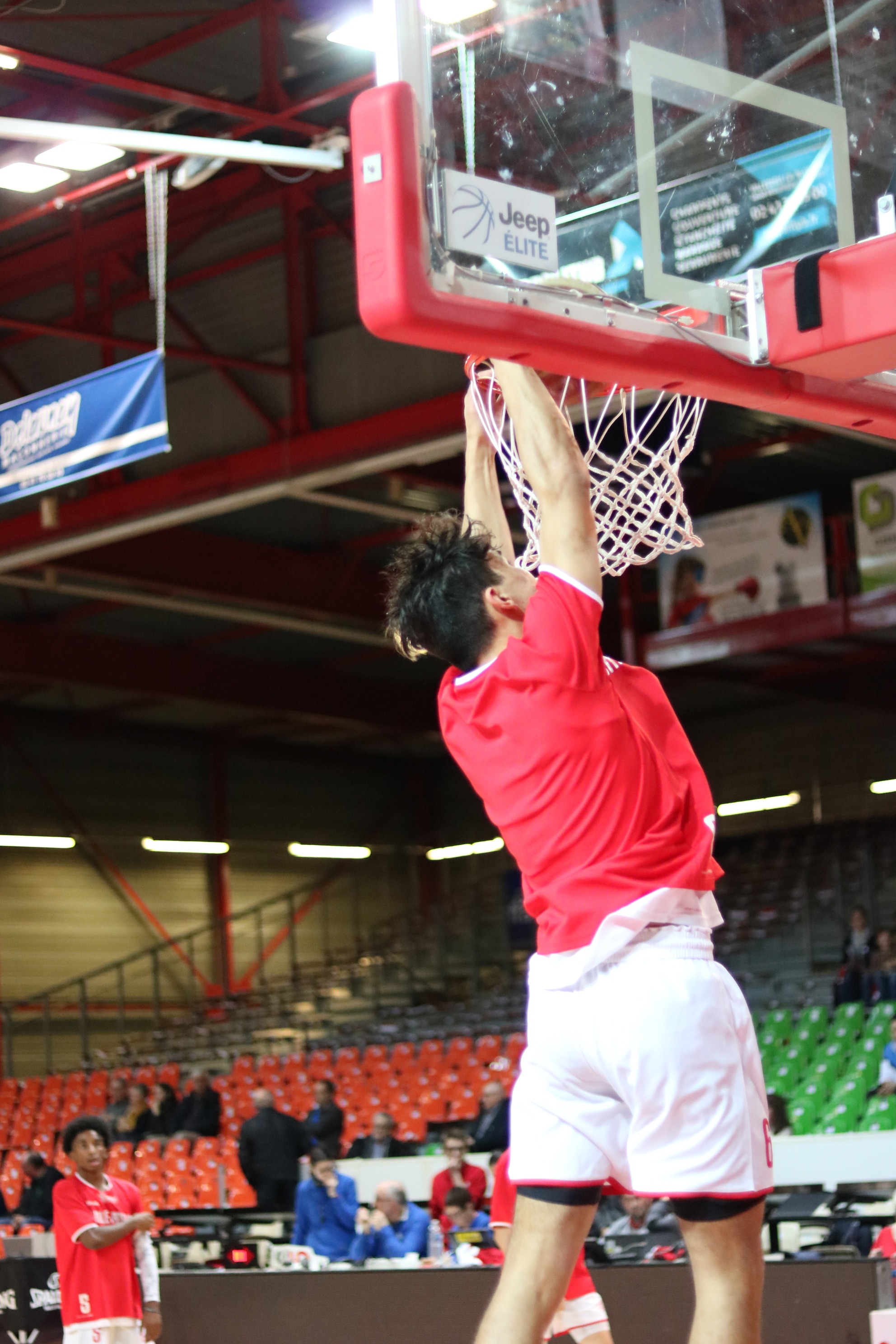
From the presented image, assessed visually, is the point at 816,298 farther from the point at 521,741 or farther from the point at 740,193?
the point at 521,741

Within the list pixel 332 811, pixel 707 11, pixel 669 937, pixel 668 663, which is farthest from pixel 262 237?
pixel 332 811

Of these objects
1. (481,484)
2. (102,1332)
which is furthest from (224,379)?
(481,484)

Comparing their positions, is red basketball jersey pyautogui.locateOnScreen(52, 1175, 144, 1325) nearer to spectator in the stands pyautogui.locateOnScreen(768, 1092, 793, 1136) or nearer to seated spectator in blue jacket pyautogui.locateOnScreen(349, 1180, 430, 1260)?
seated spectator in blue jacket pyautogui.locateOnScreen(349, 1180, 430, 1260)

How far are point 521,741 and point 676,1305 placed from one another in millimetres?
5368

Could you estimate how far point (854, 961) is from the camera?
18922 mm

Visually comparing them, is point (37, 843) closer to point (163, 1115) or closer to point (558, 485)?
point (163, 1115)

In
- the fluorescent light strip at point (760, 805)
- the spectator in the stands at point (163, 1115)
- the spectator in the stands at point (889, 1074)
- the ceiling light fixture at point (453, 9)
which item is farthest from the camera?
the fluorescent light strip at point (760, 805)

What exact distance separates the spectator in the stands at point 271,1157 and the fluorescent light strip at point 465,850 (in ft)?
55.9

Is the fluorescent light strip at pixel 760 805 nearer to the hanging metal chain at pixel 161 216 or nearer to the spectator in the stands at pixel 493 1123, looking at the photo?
the spectator in the stands at pixel 493 1123

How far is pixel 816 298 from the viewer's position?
12.9 ft

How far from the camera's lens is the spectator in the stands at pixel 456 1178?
12516mm

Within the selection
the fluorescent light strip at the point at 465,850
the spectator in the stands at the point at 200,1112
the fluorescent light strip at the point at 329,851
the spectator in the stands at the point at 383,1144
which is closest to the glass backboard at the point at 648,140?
the spectator in the stands at the point at 383,1144

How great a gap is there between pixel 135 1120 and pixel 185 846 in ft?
37.1

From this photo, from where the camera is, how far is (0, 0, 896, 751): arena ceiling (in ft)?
45.8
